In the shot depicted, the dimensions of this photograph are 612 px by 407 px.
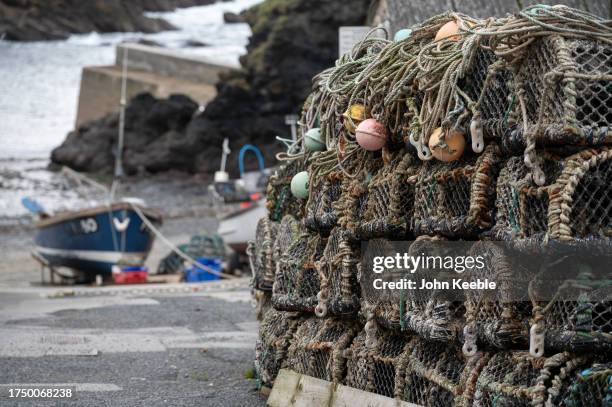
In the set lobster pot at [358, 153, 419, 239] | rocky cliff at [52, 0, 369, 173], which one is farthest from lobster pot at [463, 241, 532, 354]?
rocky cliff at [52, 0, 369, 173]

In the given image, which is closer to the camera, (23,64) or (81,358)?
(81,358)

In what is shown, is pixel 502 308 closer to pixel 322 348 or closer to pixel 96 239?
pixel 322 348

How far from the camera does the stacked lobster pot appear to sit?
4090 mm

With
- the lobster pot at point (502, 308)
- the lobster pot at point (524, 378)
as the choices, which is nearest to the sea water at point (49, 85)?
the lobster pot at point (502, 308)

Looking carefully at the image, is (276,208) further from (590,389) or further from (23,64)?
(23,64)

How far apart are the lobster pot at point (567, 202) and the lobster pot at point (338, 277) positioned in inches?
59.0

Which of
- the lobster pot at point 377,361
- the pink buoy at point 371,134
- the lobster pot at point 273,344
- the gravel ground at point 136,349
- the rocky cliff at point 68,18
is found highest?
the rocky cliff at point 68,18

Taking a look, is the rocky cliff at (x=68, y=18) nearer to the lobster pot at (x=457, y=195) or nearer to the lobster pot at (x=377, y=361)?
the lobster pot at (x=377, y=361)

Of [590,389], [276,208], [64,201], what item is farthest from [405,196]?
[64,201]

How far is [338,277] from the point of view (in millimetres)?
5879

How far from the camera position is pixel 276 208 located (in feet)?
24.1

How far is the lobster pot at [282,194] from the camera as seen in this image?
23.5 feet

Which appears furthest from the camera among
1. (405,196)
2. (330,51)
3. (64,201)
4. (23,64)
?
(23,64)

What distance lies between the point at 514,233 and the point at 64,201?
30429mm
